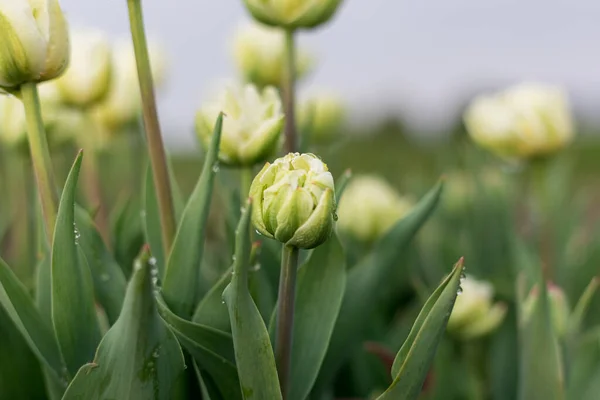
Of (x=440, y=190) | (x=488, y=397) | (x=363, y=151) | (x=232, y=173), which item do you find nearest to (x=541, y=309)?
(x=440, y=190)

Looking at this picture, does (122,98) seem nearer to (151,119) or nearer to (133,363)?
(151,119)

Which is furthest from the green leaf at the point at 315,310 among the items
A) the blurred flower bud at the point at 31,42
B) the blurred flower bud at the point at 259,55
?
the blurred flower bud at the point at 259,55

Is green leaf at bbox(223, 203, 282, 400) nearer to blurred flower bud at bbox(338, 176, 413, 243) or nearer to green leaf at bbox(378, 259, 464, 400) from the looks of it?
green leaf at bbox(378, 259, 464, 400)

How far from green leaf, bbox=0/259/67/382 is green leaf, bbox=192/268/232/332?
4.0 inches

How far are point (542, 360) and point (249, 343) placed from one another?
A: 0.27 metres

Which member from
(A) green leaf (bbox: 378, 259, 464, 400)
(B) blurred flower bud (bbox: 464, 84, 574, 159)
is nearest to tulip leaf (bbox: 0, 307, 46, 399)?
(A) green leaf (bbox: 378, 259, 464, 400)

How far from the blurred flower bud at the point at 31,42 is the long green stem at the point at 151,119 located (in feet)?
0.16

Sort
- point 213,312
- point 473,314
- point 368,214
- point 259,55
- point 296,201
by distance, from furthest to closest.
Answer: point 259,55, point 368,214, point 473,314, point 213,312, point 296,201

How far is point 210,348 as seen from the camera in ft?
1.65

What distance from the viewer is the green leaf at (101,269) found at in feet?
1.84

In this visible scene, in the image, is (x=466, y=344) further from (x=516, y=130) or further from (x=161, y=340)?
(x=161, y=340)

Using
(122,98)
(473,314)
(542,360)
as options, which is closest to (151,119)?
(542,360)

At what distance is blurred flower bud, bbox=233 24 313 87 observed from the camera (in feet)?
3.76

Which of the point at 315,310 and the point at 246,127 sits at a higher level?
the point at 246,127
